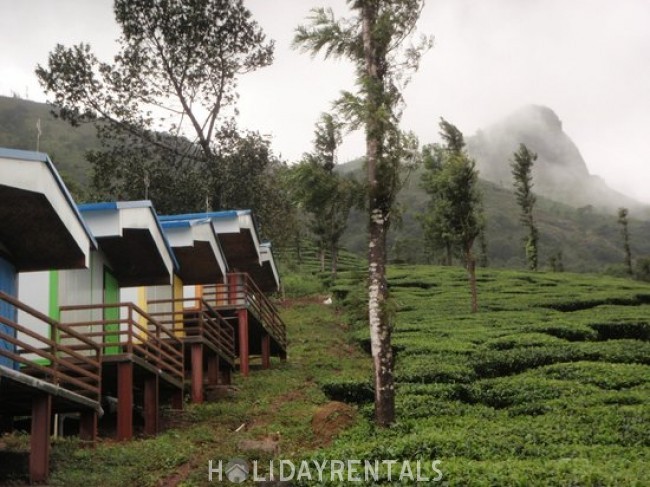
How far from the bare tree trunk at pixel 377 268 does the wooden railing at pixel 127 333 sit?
513 centimetres

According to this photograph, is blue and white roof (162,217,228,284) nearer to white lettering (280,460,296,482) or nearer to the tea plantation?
the tea plantation

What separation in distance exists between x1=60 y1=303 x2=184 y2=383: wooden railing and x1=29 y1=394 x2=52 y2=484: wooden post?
355cm

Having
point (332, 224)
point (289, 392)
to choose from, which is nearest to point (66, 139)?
point (332, 224)

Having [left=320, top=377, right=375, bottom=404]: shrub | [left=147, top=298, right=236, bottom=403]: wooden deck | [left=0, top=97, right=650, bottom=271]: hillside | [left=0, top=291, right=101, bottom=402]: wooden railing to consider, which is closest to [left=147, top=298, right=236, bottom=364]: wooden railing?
[left=147, top=298, right=236, bottom=403]: wooden deck

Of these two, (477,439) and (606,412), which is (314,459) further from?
(606,412)

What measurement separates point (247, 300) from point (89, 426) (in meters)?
11.7

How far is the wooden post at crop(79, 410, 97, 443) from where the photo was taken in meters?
14.5

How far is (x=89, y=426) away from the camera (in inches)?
575

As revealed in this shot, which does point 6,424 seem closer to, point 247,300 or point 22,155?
point 22,155

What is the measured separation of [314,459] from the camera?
12.8 m

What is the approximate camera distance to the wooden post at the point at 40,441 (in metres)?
11.4

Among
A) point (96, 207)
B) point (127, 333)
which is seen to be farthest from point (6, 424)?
point (96, 207)

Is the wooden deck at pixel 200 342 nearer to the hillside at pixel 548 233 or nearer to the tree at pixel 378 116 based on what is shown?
the tree at pixel 378 116

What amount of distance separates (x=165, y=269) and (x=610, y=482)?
12389 millimetres
